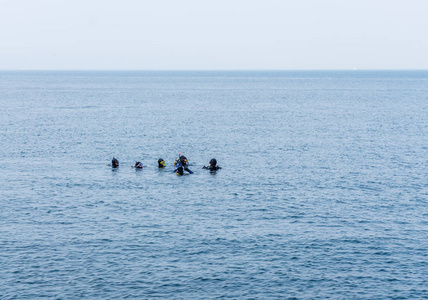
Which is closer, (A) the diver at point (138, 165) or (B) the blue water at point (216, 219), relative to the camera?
(B) the blue water at point (216, 219)

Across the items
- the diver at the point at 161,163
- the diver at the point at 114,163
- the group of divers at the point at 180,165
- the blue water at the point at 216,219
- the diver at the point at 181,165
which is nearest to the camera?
the blue water at the point at 216,219

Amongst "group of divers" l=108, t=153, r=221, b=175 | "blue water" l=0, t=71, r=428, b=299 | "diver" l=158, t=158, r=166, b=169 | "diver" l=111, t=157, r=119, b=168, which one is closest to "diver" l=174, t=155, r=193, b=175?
"group of divers" l=108, t=153, r=221, b=175

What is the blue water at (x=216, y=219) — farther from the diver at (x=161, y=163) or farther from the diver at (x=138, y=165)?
the diver at (x=138, y=165)

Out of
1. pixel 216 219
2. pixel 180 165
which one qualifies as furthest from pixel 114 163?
pixel 216 219

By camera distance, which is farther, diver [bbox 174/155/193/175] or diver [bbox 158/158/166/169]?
diver [bbox 158/158/166/169]

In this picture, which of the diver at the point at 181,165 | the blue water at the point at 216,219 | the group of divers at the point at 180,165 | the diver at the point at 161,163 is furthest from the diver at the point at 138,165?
the diver at the point at 181,165

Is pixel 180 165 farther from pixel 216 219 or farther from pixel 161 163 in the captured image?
pixel 216 219

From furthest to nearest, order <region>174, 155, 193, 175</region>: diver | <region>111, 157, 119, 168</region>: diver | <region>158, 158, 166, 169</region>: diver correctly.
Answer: <region>158, 158, 166, 169</region>: diver → <region>111, 157, 119, 168</region>: diver → <region>174, 155, 193, 175</region>: diver

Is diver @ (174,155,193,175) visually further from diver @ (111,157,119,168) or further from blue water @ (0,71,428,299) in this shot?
diver @ (111,157,119,168)

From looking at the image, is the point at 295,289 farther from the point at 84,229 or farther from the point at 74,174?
the point at 74,174

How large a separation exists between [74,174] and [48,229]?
1041 inches

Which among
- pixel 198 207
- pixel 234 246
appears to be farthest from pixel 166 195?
pixel 234 246

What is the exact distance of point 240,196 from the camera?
71.3m

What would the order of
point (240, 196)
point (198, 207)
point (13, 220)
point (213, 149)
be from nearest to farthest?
point (13, 220), point (198, 207), point (240, 196), point (213, 149)
